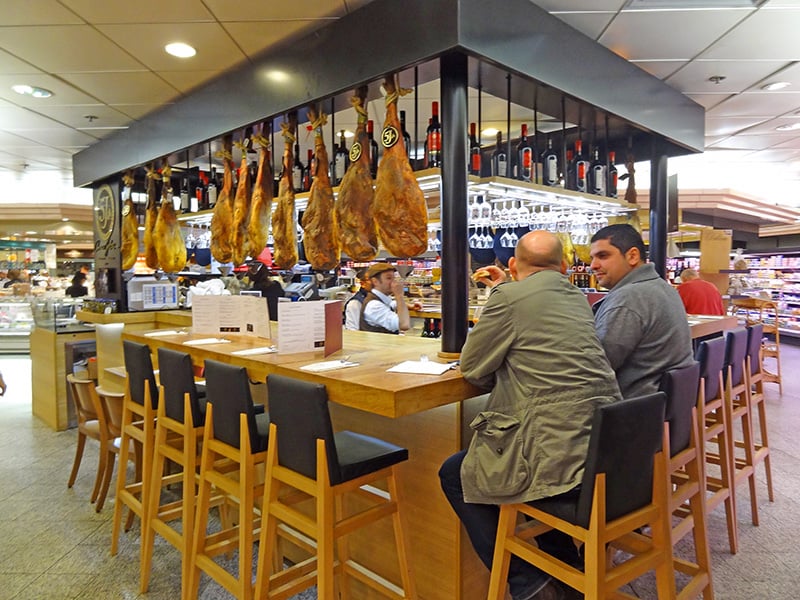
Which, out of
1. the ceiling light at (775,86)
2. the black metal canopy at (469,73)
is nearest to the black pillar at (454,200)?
the black metal canopy at (469,73)

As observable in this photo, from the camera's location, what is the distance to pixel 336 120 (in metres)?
4.83

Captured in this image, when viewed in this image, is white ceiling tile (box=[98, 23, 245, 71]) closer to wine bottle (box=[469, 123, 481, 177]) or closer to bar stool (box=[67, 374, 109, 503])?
wine bottle (box=[469, 123, 481, 177])

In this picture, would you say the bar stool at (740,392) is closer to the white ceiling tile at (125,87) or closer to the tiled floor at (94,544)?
the tiled floor at (94,544)

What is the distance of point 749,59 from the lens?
11.5 ft

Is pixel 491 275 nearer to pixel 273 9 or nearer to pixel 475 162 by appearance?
pixel 475 162

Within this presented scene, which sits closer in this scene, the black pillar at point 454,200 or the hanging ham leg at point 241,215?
the black pillar at point 454,200

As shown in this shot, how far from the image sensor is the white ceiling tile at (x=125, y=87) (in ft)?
12.3

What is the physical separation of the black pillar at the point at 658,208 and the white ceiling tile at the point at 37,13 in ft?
14.1

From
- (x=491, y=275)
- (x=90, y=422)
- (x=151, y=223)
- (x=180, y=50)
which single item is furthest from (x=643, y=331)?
(x=151, y=223)

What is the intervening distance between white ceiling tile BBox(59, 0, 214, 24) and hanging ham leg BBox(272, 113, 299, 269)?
77 cm

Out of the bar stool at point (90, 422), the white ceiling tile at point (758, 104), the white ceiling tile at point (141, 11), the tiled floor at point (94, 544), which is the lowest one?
the tiled floor at point (94, 544)

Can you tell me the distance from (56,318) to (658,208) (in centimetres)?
606

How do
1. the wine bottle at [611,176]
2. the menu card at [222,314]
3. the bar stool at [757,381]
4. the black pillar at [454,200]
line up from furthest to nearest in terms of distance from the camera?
the wine bottle at [611,176]
the bar stool at [757,381]
the menu card at [222,314]
the black pillar at [454,200]

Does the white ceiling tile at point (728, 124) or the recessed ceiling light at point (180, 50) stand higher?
the recessed ceiling light at point (180, 50)
